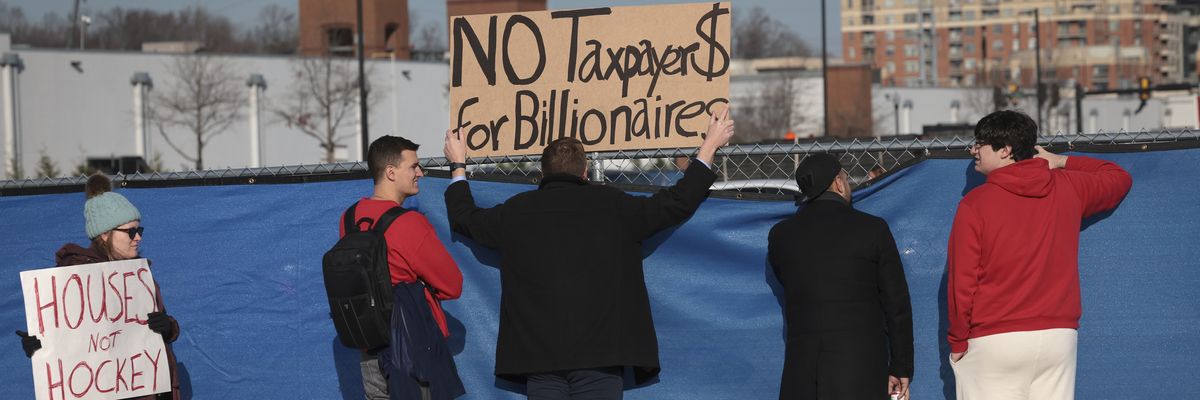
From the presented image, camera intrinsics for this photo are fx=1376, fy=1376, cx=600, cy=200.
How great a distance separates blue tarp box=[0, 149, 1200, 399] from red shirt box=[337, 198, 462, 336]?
0.67m

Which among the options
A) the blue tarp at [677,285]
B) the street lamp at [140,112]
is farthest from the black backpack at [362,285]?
the street lamp at [140,112]

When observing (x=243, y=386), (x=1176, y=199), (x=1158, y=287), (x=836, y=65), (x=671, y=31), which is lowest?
(x=243, y=386)

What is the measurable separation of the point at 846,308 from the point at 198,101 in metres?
40.4

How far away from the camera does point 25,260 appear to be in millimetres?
7367

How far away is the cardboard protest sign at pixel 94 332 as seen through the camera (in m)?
5.90

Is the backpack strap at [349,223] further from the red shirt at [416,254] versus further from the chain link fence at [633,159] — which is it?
the chain link fence at [633,159]

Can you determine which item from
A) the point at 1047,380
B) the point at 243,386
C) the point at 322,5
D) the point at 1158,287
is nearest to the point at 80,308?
the point at 243,386

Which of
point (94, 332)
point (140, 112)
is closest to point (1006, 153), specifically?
point (94, 332)

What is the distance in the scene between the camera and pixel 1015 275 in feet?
16.8

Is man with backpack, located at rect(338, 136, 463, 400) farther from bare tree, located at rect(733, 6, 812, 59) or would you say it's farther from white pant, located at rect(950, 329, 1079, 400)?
bare tree, located at rect(733, 6, 812, 59)

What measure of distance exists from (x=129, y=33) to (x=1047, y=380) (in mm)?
96288

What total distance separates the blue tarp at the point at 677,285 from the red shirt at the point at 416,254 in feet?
2.21

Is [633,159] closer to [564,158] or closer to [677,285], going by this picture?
[677,285]

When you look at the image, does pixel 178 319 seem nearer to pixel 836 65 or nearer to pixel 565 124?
pixel 565 124
